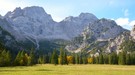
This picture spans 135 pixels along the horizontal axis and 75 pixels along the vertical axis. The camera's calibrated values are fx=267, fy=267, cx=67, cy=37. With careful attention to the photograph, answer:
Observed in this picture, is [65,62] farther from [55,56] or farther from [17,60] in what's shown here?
[17,60]

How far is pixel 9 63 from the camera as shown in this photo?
155m

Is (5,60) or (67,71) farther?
(5,60)

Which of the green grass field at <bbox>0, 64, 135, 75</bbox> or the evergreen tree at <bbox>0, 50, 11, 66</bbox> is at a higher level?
the evergreen tree at <bbox>0, 50, 11, 66</bbox>

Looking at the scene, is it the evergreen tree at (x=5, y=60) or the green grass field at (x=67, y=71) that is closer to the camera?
the green grass field at (x=67, y=71)

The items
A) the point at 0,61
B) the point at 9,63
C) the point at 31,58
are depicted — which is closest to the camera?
the point at 0,61

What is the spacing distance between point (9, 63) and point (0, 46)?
215 ft

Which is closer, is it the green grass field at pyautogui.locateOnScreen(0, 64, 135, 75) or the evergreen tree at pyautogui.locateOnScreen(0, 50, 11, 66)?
the green grass field at pyautogui.locateOnScreen(0, 64, 135, 75)

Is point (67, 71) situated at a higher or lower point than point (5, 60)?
lower

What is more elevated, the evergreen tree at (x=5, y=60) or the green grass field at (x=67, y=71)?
the evergreen tree at (x=5, y=60)

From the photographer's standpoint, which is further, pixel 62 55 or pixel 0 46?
pixel 62 55

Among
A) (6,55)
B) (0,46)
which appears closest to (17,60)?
(6,55)

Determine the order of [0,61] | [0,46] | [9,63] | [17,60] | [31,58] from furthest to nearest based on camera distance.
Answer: [31,58] → [17,60] → [9,63] → [0,61] → [0,46]

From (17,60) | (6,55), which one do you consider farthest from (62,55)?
(6,55)

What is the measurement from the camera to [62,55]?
19775 centimetres
